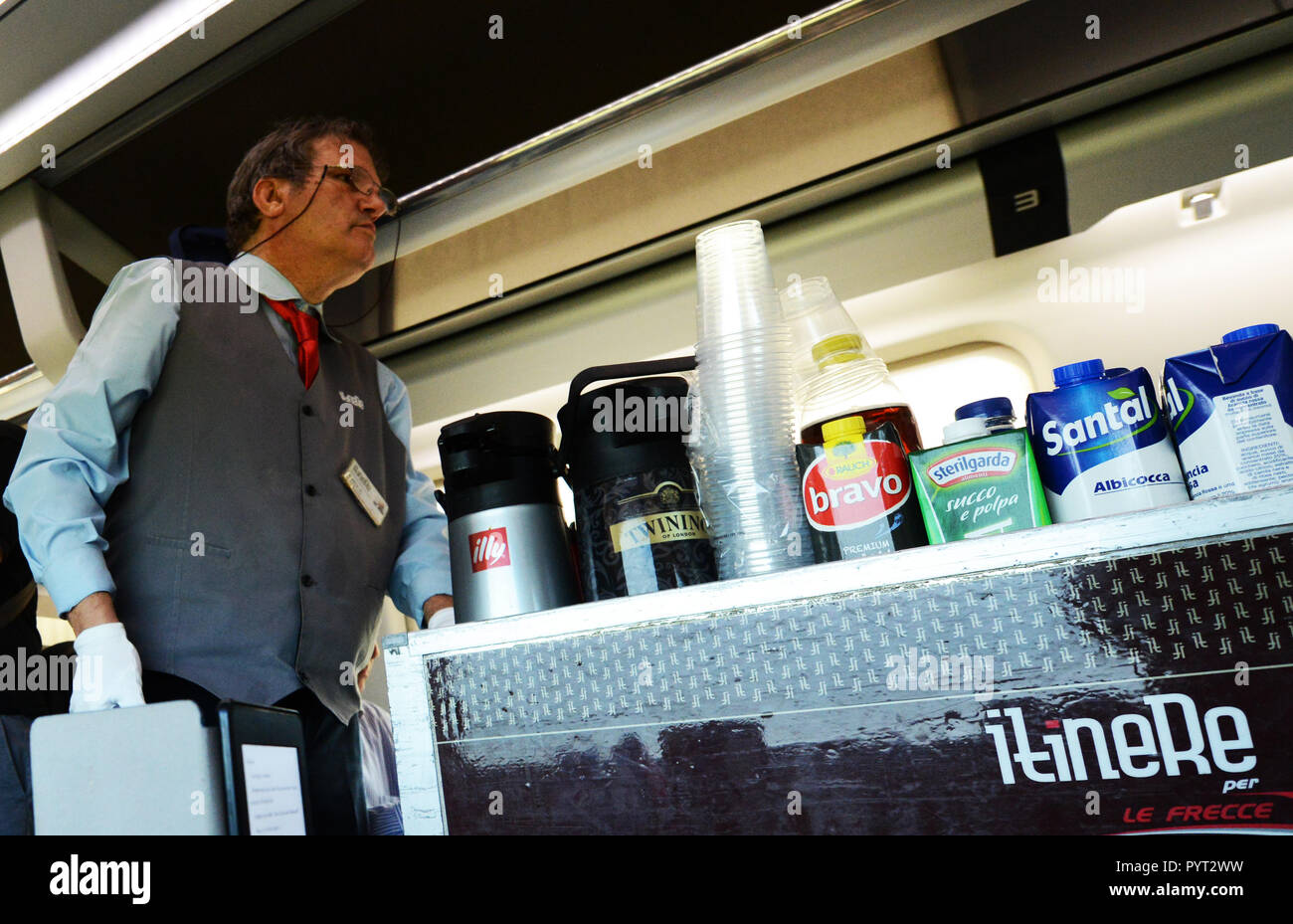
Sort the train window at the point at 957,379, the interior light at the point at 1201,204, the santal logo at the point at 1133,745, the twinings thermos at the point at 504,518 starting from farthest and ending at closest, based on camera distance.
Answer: the train window at the point at 957,379 → the interior light at the point at 1201,204 → the twinings thermos at the point at 504,518 → the santal logo at the point at 1133,745

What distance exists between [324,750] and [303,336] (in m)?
0.86

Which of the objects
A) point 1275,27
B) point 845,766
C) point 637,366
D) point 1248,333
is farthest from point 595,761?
point 1275,27

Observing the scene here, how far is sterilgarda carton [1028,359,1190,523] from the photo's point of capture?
0.89m

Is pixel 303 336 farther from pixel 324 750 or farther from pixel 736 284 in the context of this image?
pixel 736 284

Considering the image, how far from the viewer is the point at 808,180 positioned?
2422 mm

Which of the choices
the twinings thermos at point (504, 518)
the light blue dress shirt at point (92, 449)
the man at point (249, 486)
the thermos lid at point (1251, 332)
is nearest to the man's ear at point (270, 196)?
the man at point (249, 486)

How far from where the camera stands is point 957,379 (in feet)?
8.50

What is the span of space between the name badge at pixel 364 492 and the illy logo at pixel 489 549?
3.17 feet

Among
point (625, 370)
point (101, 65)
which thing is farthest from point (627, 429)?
point (101, 65)

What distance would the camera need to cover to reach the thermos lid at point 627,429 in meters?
1.09

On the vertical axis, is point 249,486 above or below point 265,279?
below

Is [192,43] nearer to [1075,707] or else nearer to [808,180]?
[808,180]
